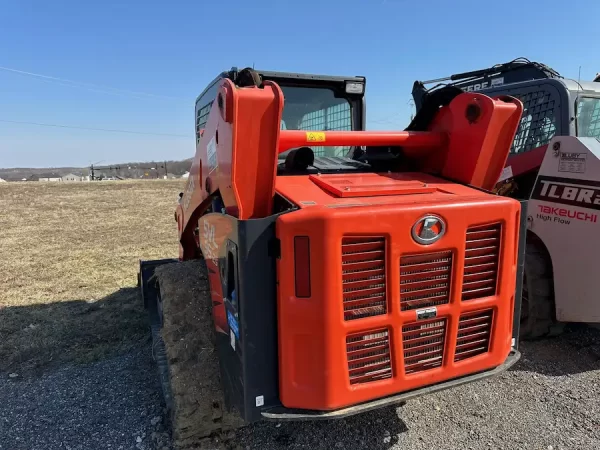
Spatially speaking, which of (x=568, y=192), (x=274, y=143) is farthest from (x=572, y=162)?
(x=274, y=143)

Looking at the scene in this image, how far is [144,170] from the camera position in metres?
30.9

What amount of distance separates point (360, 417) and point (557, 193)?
223 cm

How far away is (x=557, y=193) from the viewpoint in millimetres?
3520

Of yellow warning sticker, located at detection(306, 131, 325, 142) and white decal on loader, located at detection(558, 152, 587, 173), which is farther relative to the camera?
white decal on loader, located at detection(558, 152, 587, 173)

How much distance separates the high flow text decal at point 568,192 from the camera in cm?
324

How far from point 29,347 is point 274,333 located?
3.02 m

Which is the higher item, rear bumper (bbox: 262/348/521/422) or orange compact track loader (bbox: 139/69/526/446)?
orange compact track loader (bbox: 139/69/526/446)

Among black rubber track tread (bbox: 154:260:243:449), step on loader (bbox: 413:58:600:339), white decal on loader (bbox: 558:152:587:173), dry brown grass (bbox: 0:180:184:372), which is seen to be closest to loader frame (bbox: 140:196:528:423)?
black rubber track tread (bbox: 154:260:243:449)

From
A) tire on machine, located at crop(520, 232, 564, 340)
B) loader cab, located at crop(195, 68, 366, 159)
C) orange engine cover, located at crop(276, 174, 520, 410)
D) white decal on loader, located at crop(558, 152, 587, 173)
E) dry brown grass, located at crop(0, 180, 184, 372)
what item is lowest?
dry brown grass, located at crop(0, 180, 184, 372)

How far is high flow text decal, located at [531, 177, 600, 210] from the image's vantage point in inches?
128

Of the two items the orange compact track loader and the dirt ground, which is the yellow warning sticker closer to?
the orange compact track loader

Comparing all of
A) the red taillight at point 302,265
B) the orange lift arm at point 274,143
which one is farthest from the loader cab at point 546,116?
the red taillight at point 302,265

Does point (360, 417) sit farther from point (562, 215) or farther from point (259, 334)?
point (562, 215)

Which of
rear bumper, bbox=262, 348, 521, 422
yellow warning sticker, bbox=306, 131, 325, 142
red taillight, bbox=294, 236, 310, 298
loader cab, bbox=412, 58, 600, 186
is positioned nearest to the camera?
red taillight, bbox=294, 236, 310, 298
